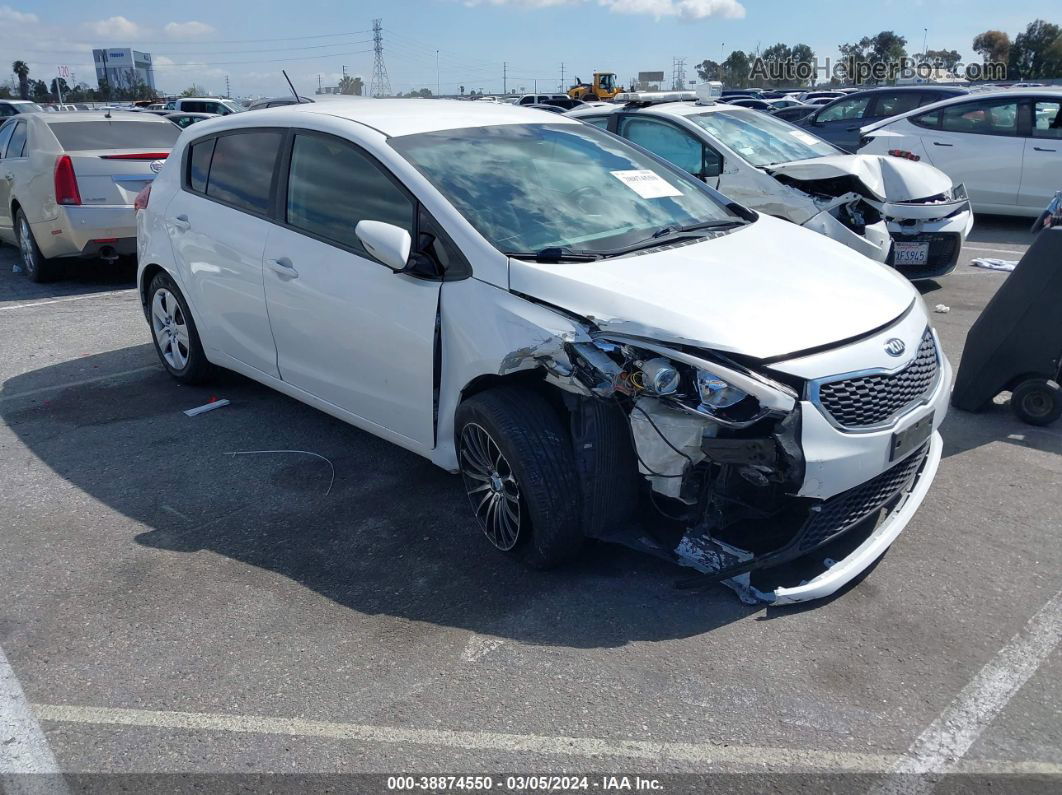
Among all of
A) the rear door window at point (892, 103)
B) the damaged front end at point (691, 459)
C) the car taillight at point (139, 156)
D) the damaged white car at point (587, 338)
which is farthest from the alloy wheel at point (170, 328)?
the rear door window at point (892, 103)

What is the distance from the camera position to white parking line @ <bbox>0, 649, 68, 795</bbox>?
2.69 m

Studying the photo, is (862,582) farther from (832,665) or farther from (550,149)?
(550,149)

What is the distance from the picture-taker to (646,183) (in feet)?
15.1

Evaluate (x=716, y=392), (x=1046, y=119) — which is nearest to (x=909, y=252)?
(x=1046, y=119)

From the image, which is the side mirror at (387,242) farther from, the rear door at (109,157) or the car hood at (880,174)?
the rear door at (109,157)

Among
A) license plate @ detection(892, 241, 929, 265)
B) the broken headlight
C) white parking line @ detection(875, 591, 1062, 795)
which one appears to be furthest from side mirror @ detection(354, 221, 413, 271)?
license plate @ detection(892, 241, 929, 265)

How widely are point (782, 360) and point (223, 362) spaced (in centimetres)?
364

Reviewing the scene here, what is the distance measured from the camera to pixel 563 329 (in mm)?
3381

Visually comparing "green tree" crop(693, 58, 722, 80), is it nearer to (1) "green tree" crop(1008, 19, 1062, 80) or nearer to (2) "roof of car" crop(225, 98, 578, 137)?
(1) "green tree" crop(1008, 19, 1062, 80)

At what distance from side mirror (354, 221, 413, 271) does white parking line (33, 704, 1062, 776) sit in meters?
1.84

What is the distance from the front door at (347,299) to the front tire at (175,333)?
1.20 m

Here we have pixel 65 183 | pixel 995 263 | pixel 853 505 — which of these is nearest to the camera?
pixel 853 505

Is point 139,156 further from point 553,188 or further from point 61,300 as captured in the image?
point 553,188

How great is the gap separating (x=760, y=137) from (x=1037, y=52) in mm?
66527
